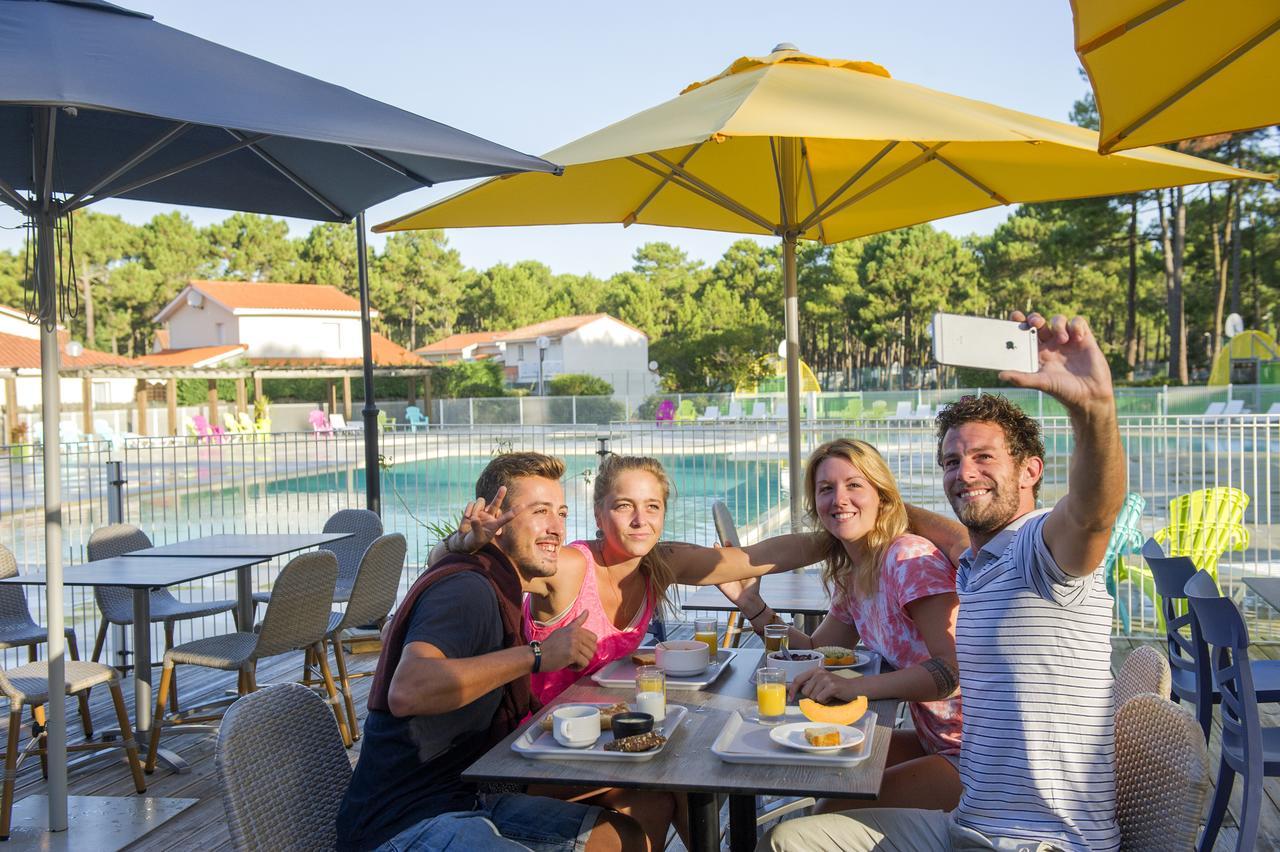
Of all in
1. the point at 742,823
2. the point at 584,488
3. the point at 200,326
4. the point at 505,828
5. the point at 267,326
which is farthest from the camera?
the point at 200,326

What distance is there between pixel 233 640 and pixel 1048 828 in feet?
Answer: 13.0

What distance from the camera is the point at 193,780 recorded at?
464 cm

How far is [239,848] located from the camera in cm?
191

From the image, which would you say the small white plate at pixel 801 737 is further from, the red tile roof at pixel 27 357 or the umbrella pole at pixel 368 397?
the red tile roof at pixel 27 357

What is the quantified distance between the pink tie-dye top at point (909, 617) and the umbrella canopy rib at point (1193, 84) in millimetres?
1445

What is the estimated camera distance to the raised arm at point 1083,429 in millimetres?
1605

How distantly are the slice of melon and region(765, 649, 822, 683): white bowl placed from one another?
1.08 ft

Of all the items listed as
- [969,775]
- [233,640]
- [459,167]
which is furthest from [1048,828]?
[233,640]

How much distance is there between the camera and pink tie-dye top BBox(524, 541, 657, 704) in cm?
303

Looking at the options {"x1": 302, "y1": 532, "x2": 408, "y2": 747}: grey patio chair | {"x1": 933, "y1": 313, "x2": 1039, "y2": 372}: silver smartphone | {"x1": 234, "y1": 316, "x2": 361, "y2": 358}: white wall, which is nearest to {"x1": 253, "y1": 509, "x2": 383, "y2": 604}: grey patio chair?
{"x1": 302, "y1": 532, "x2": 408, "y2": 747}: grey patio chair

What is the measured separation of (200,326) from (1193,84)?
4405 centimetres

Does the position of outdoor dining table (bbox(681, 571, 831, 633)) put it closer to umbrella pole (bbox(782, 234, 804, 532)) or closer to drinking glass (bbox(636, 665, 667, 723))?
umbrella pole (bbox(782, 234, 804, 532))

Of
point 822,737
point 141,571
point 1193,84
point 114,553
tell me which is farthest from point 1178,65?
→ point 114,553

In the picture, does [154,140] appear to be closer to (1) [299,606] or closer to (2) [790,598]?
(1) [299,606]
